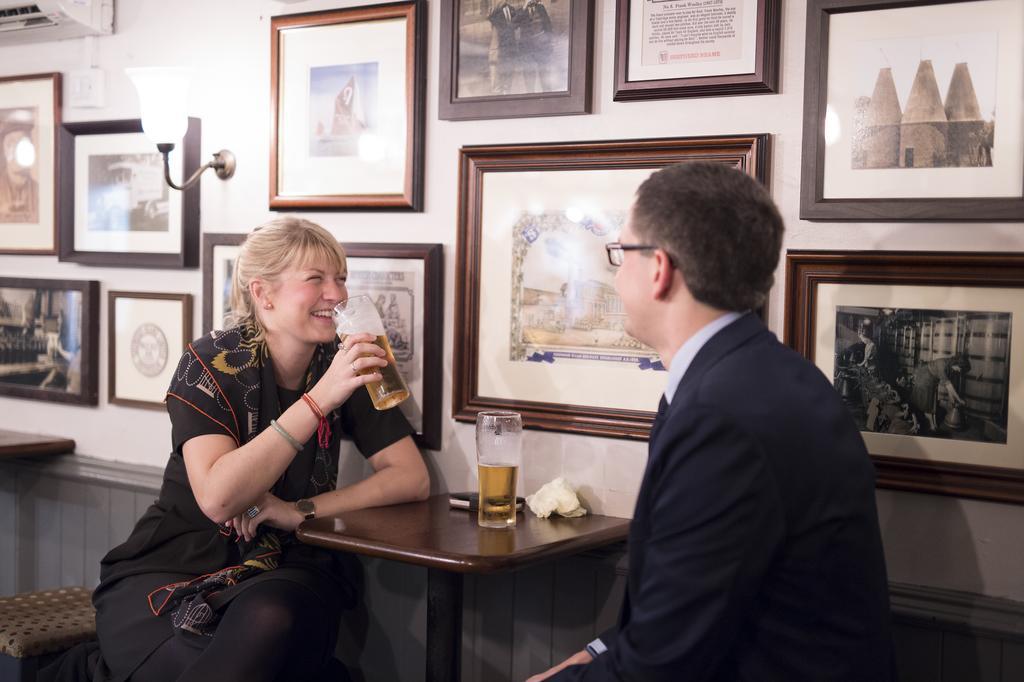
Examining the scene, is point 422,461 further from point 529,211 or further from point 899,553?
point 899,553

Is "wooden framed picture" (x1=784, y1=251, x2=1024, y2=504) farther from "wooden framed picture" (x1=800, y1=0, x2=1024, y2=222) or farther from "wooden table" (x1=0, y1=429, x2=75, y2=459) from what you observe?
"wooden table" (x1=0, y1=429, x2=75, y2=459)

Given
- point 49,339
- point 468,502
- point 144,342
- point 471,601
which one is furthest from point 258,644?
point 49,339

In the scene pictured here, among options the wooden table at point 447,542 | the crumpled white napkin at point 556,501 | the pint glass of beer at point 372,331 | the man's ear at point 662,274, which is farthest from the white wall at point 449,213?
the man's ear at point 662,274

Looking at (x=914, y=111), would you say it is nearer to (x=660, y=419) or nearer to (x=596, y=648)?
(x=660, y=419)

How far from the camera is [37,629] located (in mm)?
2893

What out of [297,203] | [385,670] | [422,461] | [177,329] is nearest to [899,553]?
[422,461]

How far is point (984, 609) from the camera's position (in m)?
2.25

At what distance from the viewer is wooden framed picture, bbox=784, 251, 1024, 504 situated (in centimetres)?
222

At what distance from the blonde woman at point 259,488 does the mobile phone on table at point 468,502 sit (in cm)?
14

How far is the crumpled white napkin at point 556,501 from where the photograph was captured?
252 centimetres

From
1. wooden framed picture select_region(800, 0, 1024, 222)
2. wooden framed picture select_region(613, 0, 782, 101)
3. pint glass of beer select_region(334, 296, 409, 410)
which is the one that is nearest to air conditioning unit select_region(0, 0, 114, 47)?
pint glass of beer select_region(334, 296, 409, 410)

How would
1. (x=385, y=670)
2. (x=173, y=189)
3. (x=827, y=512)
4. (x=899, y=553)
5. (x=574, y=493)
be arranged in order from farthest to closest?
(x=173, y=189)
(x=385, y=670)
(x=574, y=493)
(x=899, y=553)
(x=827, y=512)

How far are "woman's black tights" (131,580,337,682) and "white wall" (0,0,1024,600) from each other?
1.88ft

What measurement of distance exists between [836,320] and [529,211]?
2.71 ft
